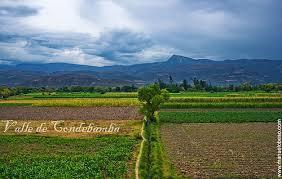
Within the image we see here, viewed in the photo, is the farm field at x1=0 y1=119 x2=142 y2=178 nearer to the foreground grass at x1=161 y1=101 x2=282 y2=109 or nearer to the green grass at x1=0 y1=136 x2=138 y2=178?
the green grass at x1=0 y1=136 x2=138 y2=178

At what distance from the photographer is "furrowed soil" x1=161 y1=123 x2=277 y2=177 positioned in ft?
96.2

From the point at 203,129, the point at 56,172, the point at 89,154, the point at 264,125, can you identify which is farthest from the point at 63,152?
the point at 264,125

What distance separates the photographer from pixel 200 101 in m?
96.2

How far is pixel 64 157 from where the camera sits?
34062 millimetres

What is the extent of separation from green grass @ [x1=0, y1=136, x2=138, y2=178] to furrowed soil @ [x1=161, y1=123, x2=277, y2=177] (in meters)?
5.32

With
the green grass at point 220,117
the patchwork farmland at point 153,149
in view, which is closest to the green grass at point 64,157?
the patchwork farmland at point 153,149

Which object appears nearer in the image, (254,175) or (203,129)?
(254,175)

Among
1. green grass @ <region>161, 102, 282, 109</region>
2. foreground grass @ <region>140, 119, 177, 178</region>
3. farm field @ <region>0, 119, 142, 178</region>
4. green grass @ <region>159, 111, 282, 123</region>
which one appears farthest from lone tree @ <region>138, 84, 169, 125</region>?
green grass @ <region>161, 102, 282, 109</region>

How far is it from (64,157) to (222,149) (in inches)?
658

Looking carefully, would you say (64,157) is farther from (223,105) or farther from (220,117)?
(223,105)

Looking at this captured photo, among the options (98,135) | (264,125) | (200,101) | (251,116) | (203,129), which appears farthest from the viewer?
(200,101)

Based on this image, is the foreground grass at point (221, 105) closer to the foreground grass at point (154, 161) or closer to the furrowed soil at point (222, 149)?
the furrowed soil at point (222, 149)

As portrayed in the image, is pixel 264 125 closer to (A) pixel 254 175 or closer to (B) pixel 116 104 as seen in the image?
(A) pixel 254 175

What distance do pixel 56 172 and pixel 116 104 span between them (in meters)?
69.2
